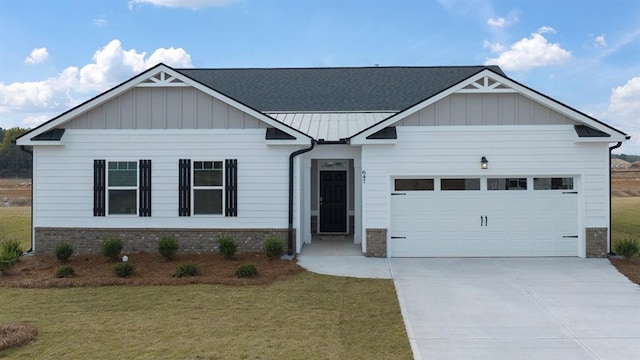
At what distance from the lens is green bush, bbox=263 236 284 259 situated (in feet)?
35.5

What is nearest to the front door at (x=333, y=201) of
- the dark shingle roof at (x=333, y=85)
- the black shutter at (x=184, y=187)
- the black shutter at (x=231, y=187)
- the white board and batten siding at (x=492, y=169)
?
the dark shingle roof at (x=333, y=85)

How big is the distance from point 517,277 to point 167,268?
7.81m

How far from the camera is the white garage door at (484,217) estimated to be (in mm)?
11359

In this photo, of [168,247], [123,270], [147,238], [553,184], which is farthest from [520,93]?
[147,238]

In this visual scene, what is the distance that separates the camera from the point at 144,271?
9.99 m

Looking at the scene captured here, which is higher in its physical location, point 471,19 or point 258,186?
point 471,19

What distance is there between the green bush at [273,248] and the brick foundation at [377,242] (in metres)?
2.27

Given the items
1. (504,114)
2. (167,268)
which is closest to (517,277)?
(504,114)

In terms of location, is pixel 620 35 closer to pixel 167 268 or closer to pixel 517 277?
pixel 517 277

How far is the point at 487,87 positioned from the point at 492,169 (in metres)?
2.08

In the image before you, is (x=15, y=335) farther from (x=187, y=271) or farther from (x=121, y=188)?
(x=121, y=188)

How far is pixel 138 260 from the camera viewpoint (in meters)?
11.1

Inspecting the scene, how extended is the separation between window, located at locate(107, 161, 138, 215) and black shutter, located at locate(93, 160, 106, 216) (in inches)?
5.7

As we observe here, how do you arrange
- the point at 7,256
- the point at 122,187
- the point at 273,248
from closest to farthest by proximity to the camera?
1. the point at 7,256
2. the point at 273,248
3. the point at 122,187
